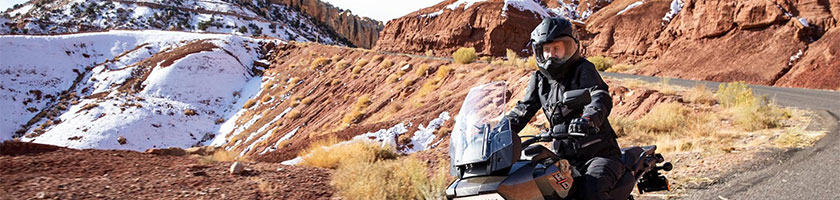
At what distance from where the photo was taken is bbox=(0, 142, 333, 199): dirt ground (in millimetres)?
5953

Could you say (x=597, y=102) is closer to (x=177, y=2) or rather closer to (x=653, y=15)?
(x=653, y=15)

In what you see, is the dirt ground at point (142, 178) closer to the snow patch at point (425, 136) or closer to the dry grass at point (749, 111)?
the snow patch at point (425, 136)

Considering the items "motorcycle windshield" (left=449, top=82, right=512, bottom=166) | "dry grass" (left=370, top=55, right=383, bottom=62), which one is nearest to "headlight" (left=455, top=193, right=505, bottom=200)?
"motorcycle windshield" (left=449, top=82, right=512, bottom=166)

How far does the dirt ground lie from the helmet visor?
3.76 m

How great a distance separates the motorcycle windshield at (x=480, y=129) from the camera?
2576 mm

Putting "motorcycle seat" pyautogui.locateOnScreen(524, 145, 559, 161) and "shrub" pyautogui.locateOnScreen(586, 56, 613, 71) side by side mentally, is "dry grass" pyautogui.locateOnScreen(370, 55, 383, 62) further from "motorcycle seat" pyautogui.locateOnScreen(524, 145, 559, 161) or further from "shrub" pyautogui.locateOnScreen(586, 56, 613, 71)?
"motorcycle seat" pyautogui.locateOnScreen(524, 145, 559, 161)

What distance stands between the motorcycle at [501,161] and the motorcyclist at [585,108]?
4.0 inches

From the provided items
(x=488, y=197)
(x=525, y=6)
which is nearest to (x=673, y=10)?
(x=525, y=6)

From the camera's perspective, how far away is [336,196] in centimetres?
601

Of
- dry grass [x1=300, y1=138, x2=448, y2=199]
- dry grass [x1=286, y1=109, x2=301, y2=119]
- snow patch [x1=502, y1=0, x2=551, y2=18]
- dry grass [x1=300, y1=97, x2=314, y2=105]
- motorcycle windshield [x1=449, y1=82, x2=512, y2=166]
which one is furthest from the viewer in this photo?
snow patch [x1=502, y1=0, x2=551, y2=18]

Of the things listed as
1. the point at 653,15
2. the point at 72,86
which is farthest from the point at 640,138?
the point at 72,86

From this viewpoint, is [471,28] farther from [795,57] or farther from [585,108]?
[585,108]

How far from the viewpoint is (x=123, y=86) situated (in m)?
33.7

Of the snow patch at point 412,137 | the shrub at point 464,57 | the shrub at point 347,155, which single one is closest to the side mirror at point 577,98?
the shrub at point 347,155
